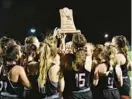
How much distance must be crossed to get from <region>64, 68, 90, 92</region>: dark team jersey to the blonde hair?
155 millimetres

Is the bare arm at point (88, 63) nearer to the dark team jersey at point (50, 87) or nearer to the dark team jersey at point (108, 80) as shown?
the dark team jersey at point (108, 80)

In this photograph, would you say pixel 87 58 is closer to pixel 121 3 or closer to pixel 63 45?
pixel 63 45

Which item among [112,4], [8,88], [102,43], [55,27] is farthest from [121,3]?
[8,88]

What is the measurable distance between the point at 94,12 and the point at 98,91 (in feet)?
2.04

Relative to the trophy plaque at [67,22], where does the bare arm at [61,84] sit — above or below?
below

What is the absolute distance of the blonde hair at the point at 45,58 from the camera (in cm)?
312

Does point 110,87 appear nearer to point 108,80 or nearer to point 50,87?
point 108,80

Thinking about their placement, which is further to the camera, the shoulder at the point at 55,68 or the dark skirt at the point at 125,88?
the dark skirt at the point at 125,88

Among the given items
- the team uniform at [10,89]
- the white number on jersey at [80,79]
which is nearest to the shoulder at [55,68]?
the white number on jersey at [80,79]

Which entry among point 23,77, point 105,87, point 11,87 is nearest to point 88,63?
point 105,87

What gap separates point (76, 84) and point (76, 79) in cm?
4

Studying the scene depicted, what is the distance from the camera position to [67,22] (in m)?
3.18

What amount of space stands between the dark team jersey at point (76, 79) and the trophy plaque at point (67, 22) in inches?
12.2

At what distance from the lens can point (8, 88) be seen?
10.1 ft
